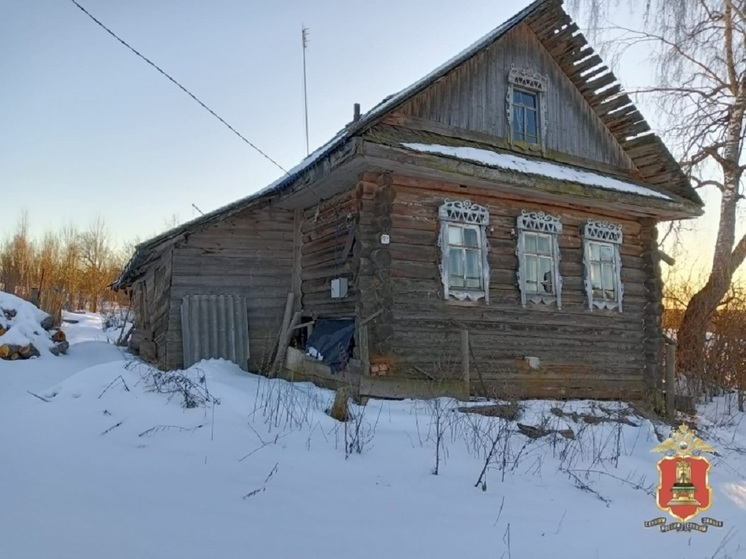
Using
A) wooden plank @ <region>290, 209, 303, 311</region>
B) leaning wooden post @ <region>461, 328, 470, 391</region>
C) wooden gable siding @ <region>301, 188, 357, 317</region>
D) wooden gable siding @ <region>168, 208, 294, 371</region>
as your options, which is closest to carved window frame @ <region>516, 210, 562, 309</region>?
leaning wooden post @ <region>461, 328, 470, 391</region>

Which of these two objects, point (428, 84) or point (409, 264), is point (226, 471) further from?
point (428, 84)

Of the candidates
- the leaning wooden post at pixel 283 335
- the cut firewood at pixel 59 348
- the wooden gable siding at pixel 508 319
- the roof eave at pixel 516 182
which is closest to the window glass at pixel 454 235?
the wooden gable siding at pixel 508 319

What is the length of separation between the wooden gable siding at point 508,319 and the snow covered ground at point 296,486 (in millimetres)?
1892

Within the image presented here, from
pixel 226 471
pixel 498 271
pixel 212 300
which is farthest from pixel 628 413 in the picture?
pixel 212 300

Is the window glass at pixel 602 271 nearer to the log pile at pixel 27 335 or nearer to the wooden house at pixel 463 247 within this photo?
the wooden house at pixel 463 247

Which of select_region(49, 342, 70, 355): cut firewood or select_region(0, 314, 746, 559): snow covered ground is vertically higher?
select_region(49, 342, 70, 355): cut firewood

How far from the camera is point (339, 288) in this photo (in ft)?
28.7

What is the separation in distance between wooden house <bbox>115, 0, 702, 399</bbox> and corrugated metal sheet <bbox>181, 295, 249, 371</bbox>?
0.09 feet

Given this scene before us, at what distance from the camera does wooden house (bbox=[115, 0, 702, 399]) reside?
8.00 meters

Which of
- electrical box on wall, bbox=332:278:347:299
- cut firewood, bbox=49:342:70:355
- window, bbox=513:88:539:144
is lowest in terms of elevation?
cut firewood, bbox=49:342:70:355

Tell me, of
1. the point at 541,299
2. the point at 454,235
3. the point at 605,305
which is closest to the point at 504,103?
the point at 454,235

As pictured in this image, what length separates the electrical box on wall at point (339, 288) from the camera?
867cm

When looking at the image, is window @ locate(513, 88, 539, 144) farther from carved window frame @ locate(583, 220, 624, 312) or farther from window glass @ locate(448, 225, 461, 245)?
window glass @ locate(448, 225, 461, 245)

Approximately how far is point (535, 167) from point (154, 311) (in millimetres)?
8174
